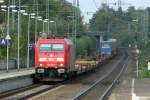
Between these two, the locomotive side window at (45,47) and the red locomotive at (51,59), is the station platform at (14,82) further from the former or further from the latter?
the locomotive side window at (45,47)

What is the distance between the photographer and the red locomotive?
4304cm

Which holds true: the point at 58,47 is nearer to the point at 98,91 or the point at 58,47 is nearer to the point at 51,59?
the point at 51,59

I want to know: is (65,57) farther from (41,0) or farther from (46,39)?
(41,0)

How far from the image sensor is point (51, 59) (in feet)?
142

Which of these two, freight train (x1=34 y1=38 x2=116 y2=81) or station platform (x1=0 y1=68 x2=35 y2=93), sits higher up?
freight train (x1=34 y1=38 x2=116 y2=81)

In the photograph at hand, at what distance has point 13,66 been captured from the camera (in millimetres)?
73750

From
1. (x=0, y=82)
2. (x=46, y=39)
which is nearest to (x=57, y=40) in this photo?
(x=46, y=39)

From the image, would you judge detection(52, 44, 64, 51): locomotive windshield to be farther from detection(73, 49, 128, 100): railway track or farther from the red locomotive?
detection(73, 49, 128, 100): railway track

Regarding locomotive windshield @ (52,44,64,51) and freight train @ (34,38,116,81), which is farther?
locomotive windshield @ (52,44,64,51)

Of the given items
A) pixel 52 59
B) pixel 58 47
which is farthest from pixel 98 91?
pixel 58 47

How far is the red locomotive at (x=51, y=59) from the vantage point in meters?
43.0

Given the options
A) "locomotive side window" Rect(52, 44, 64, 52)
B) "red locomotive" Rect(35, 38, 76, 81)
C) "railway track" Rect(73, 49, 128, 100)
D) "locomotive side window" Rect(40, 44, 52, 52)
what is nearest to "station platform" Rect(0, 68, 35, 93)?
"red locomotive" Rect(35, 38, 76, 81)

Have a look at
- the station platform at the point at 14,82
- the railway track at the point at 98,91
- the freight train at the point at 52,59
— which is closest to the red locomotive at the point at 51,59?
the freight train at the point at 52,59

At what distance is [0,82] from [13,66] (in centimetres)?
3938
